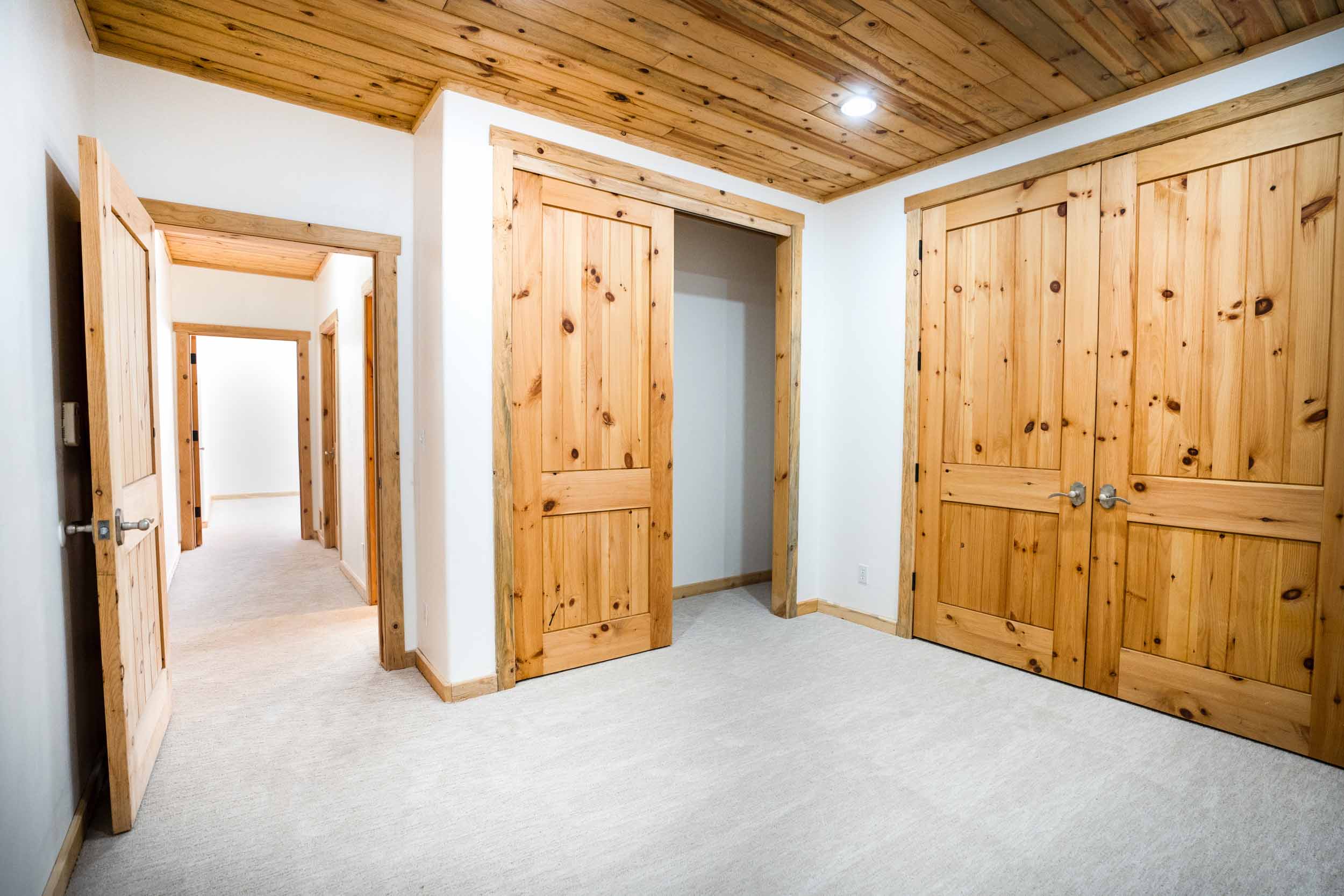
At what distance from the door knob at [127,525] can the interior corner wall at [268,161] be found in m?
1.18

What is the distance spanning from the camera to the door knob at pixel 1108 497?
2.79 m

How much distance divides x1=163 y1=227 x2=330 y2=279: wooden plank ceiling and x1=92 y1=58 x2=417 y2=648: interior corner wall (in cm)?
146

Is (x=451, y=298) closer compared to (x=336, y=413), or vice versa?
(x=451, y=298)

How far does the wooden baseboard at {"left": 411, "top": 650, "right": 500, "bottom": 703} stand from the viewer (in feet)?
9.01

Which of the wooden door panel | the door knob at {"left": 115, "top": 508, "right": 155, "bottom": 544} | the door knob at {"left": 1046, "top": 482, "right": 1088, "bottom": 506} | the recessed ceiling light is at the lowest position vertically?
the wooden door panel

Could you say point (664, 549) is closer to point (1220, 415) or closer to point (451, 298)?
point (451, 298)

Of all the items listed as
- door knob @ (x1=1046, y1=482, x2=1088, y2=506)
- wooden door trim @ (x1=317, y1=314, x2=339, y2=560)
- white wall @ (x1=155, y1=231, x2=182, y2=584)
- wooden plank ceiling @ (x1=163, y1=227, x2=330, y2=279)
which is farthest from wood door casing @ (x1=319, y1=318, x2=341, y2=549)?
door knob @ (x1=1046, y1=482, x2=1088, y2=506)

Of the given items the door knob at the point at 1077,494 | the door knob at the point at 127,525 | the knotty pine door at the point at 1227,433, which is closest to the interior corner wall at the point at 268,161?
the door knob at the point at 127,525

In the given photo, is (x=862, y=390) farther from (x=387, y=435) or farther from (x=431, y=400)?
(x=387, y=435)

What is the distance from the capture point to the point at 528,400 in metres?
2.92

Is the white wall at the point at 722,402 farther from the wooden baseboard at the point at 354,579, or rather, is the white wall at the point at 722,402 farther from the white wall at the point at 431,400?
the wooden baseboard at the point at 354,579

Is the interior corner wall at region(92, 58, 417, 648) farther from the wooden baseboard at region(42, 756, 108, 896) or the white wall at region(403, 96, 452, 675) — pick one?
the wooden baseboard at region(42, 756, 108, 896)

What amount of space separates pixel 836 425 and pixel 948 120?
1.74 meters

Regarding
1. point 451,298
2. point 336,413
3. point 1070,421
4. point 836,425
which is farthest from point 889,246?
point 336,413
